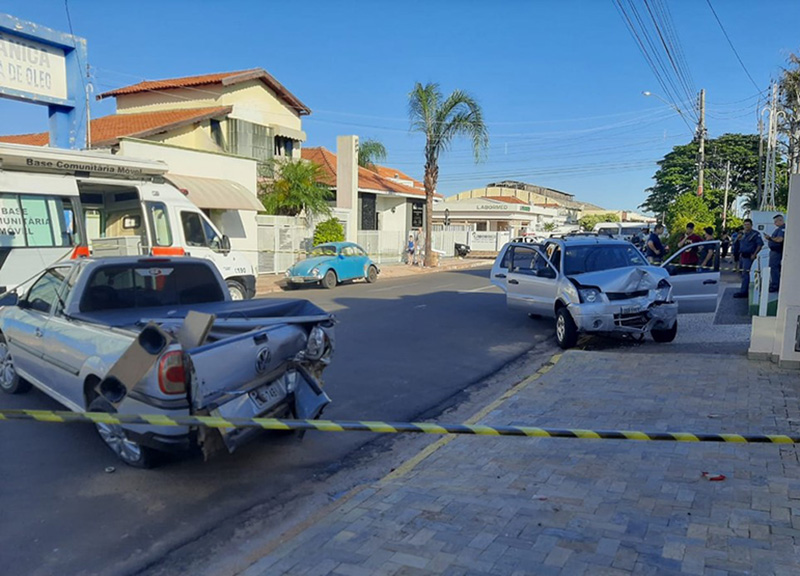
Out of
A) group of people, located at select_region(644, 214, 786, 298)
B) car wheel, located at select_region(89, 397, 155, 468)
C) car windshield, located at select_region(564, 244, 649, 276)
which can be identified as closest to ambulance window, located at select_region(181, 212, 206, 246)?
car windshield, located at select_region(564, 244, 649, 276)

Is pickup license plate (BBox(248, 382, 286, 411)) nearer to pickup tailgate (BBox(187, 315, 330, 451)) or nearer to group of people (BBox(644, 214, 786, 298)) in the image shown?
pickup tailgate (BBox(187, 315, 330, 451))

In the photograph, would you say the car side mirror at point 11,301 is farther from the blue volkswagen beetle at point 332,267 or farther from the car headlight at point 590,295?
the blue volkswagen beetle at point 332,267

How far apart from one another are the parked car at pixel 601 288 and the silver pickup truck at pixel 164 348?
5465mm

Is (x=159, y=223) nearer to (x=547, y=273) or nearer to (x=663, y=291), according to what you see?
(x=547, y=273)

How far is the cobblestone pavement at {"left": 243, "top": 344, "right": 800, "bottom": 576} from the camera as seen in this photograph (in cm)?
341

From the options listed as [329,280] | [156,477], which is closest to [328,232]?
[329,280]

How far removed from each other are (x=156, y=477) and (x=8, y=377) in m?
3.18

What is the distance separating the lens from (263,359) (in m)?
4.62

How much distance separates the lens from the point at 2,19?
13.2m

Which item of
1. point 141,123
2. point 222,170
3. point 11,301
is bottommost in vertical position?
point 11,301

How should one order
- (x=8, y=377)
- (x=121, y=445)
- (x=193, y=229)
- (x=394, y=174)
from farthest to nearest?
A: 1. (x=394, y=174)
2. (x=193, y=229)
3. (x=8, y=377)
4. (x=121, y=445)

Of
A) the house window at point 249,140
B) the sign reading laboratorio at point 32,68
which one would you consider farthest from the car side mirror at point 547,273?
the house window at point 249,140

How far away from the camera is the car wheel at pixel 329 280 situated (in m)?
20.2

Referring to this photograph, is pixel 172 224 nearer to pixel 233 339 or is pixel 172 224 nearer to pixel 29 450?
pixel 29 450
